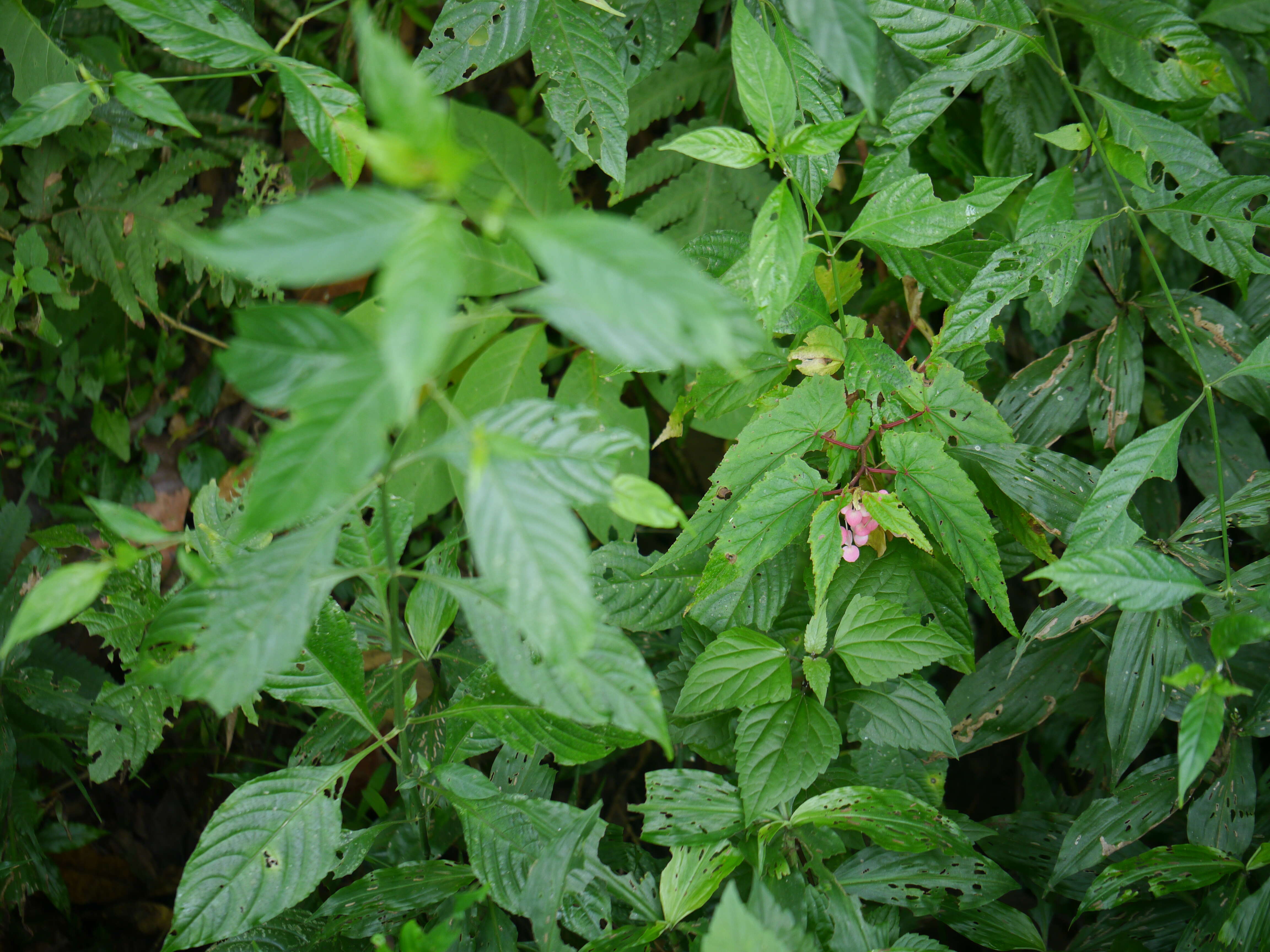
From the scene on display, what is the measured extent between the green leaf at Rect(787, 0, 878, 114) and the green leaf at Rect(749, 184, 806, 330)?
0.51ft

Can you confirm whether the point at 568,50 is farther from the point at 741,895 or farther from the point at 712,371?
the point at 741,895

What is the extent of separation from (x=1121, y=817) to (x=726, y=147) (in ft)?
3.25

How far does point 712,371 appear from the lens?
102 cm

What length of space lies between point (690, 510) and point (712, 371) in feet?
2.12

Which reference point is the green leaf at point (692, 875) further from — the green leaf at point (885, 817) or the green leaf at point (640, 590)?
the green leaf at point (640, 590)

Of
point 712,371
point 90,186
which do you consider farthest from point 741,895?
point 90,186

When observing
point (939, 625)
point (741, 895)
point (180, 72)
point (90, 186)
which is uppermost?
point (180, 72)

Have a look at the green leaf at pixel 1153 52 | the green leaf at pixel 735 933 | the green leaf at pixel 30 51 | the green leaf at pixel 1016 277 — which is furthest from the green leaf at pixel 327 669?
the green leaf at pixel 1153 52

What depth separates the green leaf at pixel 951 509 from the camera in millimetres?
865

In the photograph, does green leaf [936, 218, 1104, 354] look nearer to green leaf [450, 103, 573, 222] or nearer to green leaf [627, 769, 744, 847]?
green leaf [627, 769, 744, 847]

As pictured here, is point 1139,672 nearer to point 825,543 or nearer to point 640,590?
point 825,543

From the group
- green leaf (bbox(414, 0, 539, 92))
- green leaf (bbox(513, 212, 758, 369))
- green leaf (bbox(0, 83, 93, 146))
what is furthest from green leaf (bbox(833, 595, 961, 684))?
green leaf (bbox(0, 83, 93, 146))

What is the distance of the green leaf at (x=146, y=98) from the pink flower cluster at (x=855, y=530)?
2.68 ft

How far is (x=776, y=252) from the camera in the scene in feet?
2.53
